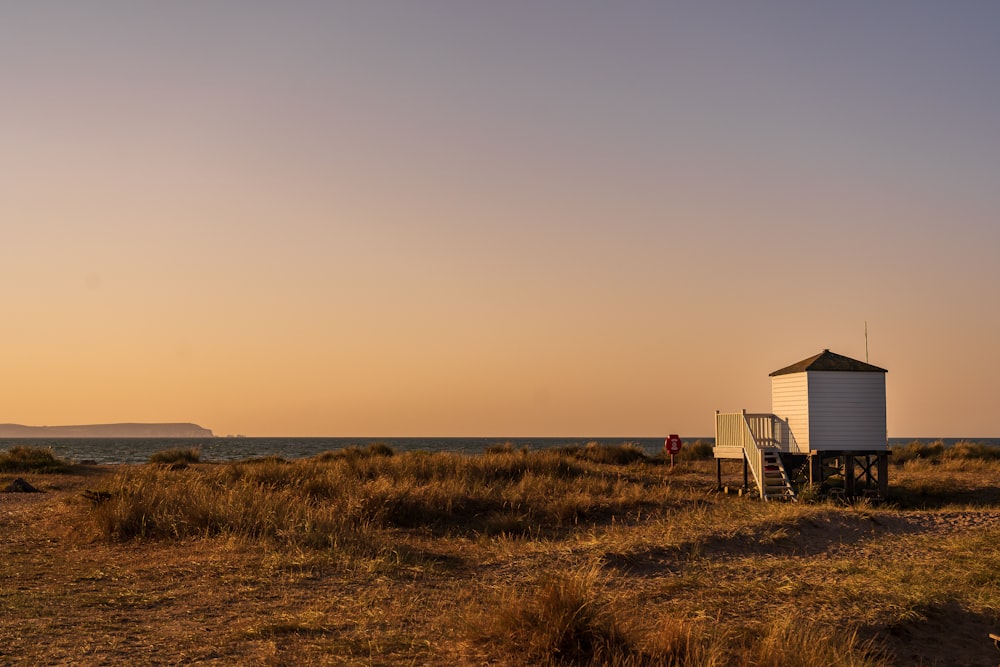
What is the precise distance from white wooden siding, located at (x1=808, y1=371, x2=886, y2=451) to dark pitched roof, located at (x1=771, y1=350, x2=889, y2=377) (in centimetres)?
13

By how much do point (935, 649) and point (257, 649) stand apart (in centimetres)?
683

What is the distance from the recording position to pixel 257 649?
7785 millimetres

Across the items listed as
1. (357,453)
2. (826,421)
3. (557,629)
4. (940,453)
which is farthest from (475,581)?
(940,453)

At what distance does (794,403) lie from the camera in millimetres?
26672

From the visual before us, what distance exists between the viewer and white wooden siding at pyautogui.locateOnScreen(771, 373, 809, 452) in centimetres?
2595

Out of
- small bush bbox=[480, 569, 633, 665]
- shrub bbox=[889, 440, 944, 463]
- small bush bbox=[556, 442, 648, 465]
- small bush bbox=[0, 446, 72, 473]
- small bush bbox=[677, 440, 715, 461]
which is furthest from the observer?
small bush bbox=[677, 440, 715, 461]

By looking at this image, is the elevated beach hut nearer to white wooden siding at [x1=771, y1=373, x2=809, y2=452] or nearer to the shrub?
white wooden siding at [x1=771, y1=373, x2=809, y2=452]

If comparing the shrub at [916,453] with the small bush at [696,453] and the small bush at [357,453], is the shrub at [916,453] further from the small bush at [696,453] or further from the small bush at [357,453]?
the small bush at [357,453]

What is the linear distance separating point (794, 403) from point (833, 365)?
1727 mm

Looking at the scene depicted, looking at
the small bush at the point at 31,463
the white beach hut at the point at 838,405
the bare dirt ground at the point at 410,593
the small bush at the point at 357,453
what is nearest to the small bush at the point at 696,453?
the small bush at the point at 357,453

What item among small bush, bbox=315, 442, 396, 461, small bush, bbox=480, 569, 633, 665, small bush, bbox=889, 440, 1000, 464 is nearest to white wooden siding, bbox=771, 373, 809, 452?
small bush, bbox=315, 442, 396, 461

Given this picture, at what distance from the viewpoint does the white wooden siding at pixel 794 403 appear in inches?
1022

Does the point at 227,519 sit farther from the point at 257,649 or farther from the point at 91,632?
the point at 257,649

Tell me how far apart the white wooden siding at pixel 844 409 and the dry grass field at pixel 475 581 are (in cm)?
680
